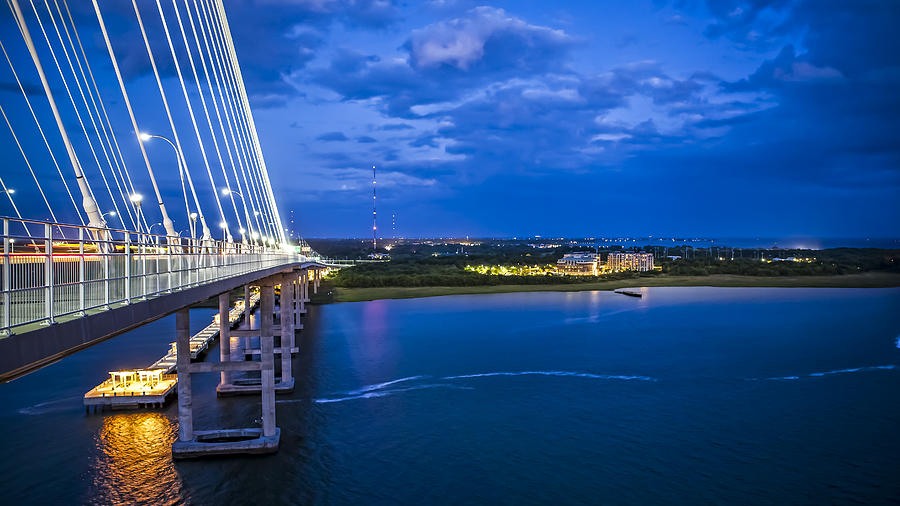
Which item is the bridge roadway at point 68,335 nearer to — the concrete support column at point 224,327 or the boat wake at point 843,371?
the concrete support column at point 224,327

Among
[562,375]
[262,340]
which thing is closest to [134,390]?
[262,340]

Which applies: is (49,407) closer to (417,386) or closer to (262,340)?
(262,340)

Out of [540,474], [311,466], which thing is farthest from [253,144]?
[540,474]

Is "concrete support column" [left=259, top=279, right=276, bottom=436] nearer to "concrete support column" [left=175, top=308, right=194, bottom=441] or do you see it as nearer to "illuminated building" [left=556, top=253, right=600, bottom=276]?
"concrete support column" [left=175, top=308, right=194, bottom=441]

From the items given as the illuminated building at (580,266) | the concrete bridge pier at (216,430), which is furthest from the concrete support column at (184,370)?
the illuminated building at (580,266)

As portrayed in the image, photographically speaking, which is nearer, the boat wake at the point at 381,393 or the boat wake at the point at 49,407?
the boat wake at the point at 49,407

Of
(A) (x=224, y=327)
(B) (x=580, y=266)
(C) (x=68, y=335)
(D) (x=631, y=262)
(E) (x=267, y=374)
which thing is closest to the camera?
(C) (x=68, y=335)
